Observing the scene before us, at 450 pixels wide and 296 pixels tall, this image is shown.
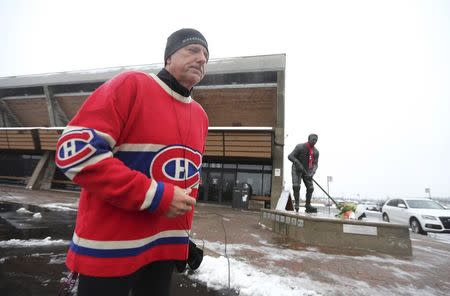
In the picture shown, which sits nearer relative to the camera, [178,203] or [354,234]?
[178,203]

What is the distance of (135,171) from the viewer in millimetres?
1023

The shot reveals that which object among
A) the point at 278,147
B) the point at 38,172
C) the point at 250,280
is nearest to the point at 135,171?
the point at 250,280

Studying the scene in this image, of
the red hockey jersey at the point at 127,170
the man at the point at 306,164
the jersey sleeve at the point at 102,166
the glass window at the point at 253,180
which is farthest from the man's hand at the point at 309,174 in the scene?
the glass window at the point at 253,180

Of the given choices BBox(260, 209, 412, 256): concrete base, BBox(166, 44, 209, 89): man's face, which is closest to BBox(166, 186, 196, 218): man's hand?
BBox(166, 44, 209, 89): man's face

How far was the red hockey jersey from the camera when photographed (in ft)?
3.19

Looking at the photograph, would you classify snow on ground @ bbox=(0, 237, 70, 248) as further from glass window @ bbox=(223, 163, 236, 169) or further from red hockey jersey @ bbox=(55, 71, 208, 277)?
glass window @ bbox=(223, 163, 236, 169)

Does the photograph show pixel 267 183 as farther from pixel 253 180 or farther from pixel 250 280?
pixel 250 280

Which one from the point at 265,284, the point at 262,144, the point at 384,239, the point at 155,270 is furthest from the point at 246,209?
the point at 155,270

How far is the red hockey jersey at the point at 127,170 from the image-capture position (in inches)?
38.3

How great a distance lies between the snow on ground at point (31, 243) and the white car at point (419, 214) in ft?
41.1

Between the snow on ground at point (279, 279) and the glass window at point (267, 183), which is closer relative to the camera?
the snow on ground at point (279, 279)

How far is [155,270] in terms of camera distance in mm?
1323

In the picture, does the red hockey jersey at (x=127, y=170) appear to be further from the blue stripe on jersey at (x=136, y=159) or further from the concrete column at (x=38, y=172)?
the concrete column at (x=38, y=172)

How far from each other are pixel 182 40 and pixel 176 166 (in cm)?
77
